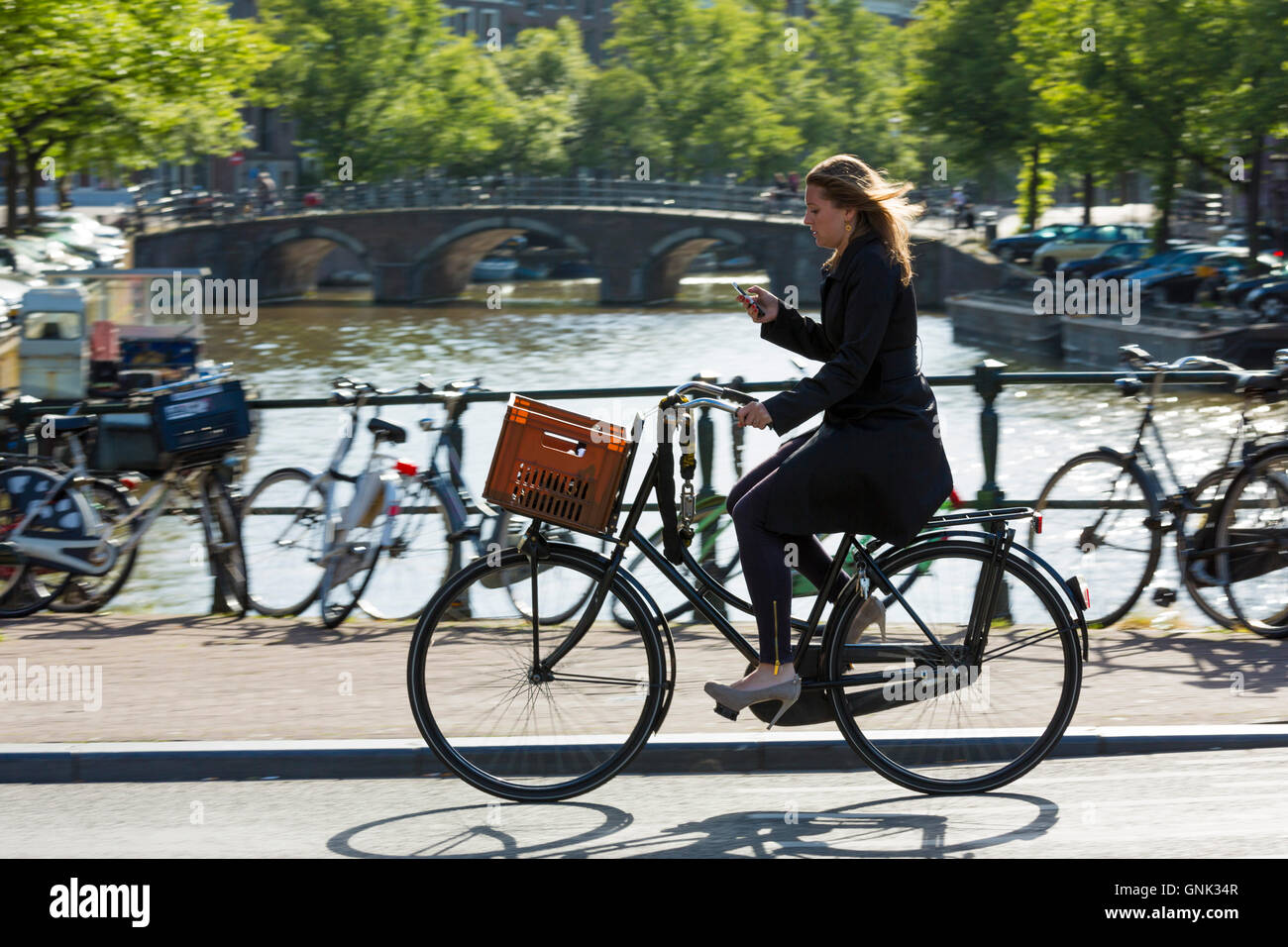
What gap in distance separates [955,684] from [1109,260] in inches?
1465

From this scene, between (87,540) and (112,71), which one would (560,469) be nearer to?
(87,540)

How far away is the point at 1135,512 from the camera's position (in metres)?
6.73

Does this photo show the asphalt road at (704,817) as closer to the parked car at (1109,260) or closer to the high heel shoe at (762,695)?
the high heel shoe at (762,695)

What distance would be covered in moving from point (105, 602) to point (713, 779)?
373cm

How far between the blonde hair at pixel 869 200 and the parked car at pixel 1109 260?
3558 centimetres

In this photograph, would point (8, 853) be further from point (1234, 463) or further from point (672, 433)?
point (1234, 463)

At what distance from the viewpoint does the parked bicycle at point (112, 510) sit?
7.07 metres

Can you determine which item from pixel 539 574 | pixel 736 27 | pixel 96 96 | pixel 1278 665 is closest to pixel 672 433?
pixel 539 574

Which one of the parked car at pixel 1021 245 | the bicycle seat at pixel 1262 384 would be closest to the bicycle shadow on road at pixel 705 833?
the bicycle seat at pixel 1262 384

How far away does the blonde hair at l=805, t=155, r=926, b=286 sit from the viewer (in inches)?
163

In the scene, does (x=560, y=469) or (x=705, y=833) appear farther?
(x=560, y=469)

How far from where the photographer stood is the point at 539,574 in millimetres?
4383
